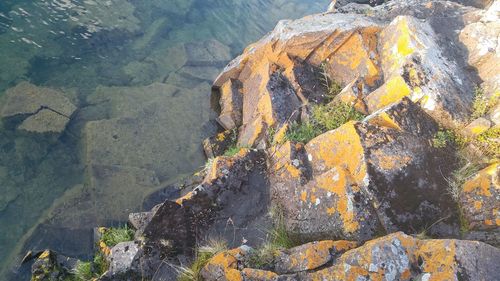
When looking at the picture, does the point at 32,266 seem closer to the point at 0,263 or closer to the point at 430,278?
the point at 0,263

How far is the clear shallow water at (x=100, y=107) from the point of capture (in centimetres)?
732

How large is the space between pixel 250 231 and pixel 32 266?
11.8 feet

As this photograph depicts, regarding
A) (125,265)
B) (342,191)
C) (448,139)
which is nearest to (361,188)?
(342,191)

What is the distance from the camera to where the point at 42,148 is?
827 cm

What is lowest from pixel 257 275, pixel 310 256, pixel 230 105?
pixel 230 105

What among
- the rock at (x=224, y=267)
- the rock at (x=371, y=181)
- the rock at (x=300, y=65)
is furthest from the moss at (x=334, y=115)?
the rock at (x=224, y=267)

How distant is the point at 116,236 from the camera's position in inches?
255

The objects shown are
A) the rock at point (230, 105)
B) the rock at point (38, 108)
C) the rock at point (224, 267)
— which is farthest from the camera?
the rock at point (230, 105)

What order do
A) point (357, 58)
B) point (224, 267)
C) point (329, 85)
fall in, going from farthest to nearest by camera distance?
point (329, 85)
point (357, 58)
point (224, 267)

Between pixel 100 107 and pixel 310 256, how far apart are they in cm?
750

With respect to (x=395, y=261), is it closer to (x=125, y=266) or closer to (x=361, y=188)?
(x=361, y=188)

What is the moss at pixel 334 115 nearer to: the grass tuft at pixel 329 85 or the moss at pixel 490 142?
the grass tuft at pixel 329 85

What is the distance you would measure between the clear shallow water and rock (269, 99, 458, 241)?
3.62 metres

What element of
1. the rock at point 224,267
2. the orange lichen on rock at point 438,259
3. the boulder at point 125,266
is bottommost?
the boulder at point 125,266
